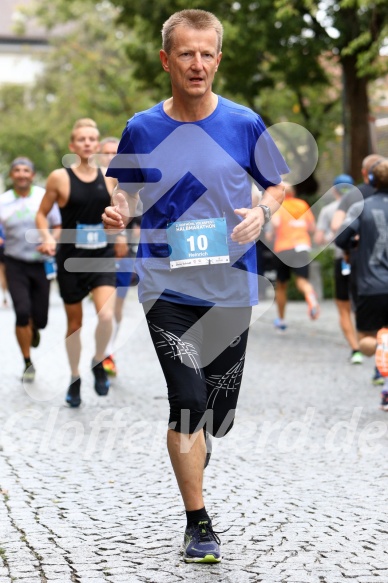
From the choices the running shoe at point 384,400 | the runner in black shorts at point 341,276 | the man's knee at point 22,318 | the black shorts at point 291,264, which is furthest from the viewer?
the black shorts at point 291,264

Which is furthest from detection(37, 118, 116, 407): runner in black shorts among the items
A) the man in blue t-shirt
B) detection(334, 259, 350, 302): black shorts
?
the man in blue t-shirt

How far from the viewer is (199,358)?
4.54m

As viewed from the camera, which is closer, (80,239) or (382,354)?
(382,354)

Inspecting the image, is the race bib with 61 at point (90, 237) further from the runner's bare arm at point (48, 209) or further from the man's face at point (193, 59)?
the man's face at point (193, 59)

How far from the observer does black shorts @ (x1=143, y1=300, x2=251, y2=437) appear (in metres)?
4.39

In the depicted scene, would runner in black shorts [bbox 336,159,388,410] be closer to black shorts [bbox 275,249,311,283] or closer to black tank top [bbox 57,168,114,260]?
black tank top [bbox 57,168,114,260]

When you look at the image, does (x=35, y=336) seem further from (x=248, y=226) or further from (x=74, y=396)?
(x=248, y=226)

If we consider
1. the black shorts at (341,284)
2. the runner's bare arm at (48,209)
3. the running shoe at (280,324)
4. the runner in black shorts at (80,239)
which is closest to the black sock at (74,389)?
the runner in black shorts at (80,239)

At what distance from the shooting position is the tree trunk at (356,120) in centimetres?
1902

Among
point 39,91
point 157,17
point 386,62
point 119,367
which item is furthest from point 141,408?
point 39,91

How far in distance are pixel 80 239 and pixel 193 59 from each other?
441 centimetres

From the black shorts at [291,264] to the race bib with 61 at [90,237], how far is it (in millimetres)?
6181

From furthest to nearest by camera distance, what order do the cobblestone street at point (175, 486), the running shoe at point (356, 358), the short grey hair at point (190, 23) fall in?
the running shoe at point (356, 358) < the short grey hair at point (190, 23) < the cobblestone street at point (175, 486)

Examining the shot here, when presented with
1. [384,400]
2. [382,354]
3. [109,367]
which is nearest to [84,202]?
[109,367]
